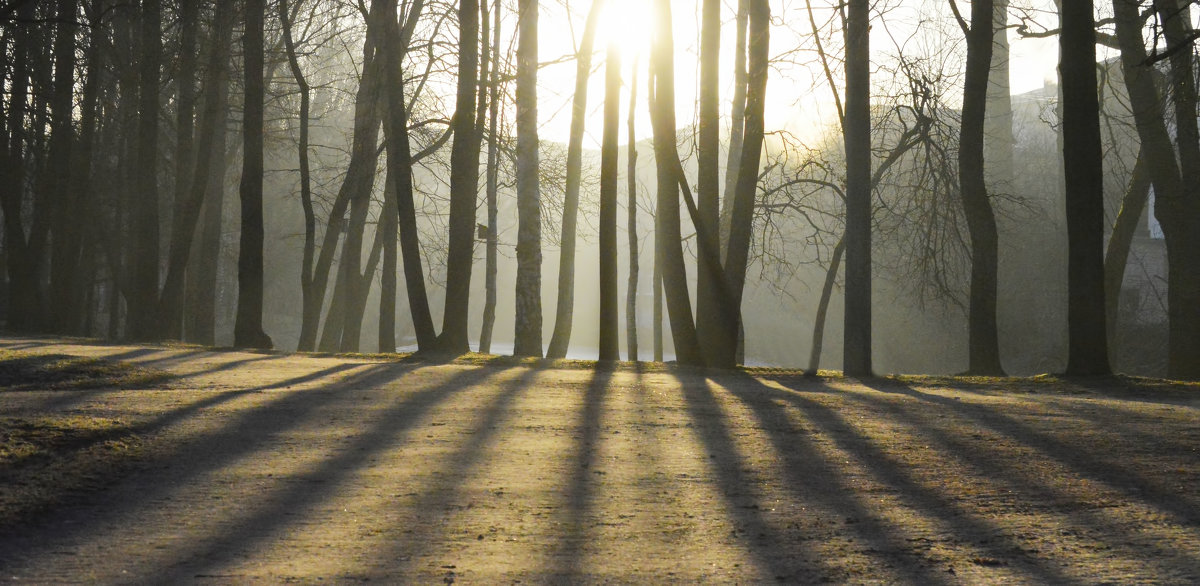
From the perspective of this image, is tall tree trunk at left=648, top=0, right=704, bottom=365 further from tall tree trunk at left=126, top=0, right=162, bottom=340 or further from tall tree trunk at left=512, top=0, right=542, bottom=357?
tall tree trunk at left=126, top=0, right=162, bottom=340

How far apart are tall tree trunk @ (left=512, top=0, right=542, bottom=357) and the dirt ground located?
665 centimetres

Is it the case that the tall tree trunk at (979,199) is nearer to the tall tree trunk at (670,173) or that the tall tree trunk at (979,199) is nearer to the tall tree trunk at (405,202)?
the tall tree trunk at (670,173)

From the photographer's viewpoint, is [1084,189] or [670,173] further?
[670,173]

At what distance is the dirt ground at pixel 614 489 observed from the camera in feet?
14.6

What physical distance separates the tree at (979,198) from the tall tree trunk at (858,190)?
2996 millimetres

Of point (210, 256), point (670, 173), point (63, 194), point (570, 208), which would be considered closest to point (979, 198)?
point (670, 173)

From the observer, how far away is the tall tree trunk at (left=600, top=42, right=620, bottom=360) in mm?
13172

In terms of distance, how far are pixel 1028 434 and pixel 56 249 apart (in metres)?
20.4

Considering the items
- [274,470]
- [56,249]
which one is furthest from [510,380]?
[56,249]

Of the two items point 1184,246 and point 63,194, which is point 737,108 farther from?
point 63,194

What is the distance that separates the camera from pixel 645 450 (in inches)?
264

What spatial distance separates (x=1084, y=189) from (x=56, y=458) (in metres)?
10.1

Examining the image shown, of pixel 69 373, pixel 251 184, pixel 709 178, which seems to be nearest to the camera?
pixel 69 373

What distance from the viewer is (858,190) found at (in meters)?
11.8
